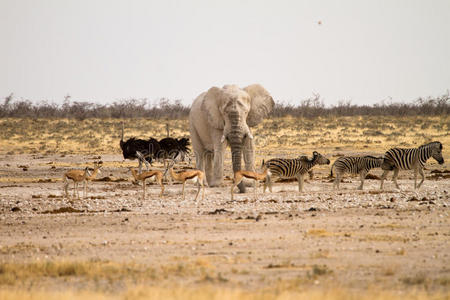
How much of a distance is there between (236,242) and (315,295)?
411 centimetres

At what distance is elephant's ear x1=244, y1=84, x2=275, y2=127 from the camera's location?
73.7ft

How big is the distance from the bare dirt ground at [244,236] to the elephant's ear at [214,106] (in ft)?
6.34

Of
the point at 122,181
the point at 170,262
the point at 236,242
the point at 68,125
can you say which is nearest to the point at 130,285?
the point at 170,262

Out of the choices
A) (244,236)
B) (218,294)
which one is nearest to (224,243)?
(244,236)

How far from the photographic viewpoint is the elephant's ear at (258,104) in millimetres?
22469

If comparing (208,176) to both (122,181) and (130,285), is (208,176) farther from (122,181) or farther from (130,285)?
(130,285)

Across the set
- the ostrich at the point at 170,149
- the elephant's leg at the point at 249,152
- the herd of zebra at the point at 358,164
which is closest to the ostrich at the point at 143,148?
the ostrich at the point at 170,149

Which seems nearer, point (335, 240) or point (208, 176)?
point (335, 240)

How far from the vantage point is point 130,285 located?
903 centimetres

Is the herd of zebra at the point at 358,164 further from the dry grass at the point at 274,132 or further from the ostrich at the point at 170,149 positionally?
the dry grass at the point at 274,132

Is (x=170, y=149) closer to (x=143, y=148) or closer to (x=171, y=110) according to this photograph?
(x=143, y=148)

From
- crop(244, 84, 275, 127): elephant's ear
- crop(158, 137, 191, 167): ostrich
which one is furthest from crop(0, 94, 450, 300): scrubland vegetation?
crop(244, 84, 275, 127): elephant's ear

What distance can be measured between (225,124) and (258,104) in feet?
6.37

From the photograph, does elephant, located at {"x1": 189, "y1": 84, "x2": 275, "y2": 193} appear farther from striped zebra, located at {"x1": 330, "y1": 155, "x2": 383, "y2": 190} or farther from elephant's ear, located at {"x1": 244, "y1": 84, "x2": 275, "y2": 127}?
striped zebra, located at {"x1": 330, "y1": 155, "x2": 383, "y2": 190}
